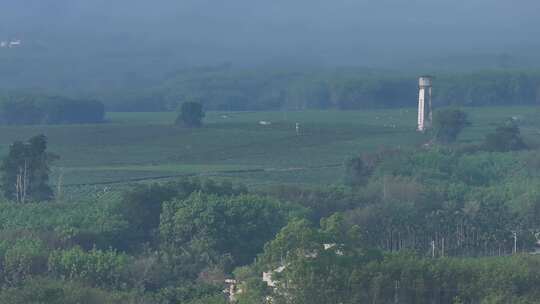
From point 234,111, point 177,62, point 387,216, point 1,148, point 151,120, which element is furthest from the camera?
point 177,62

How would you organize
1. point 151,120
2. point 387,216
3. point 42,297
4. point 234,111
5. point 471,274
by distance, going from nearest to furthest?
1. point 42,297
2. point 471,274
3. point 387,216
4. point 151,120
5. point 234,111

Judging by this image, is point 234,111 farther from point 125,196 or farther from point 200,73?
point 125,196

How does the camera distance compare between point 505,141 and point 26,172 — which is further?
point 505,141

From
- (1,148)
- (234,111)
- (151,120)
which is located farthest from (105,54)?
(1,148)

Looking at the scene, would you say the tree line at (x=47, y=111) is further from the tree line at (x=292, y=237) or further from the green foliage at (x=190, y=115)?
the tree line at (x=292, y=237)

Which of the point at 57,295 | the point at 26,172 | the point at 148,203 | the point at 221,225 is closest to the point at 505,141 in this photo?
the point at 26,172

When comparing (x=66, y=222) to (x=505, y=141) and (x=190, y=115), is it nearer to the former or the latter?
(x=505, y=141)
